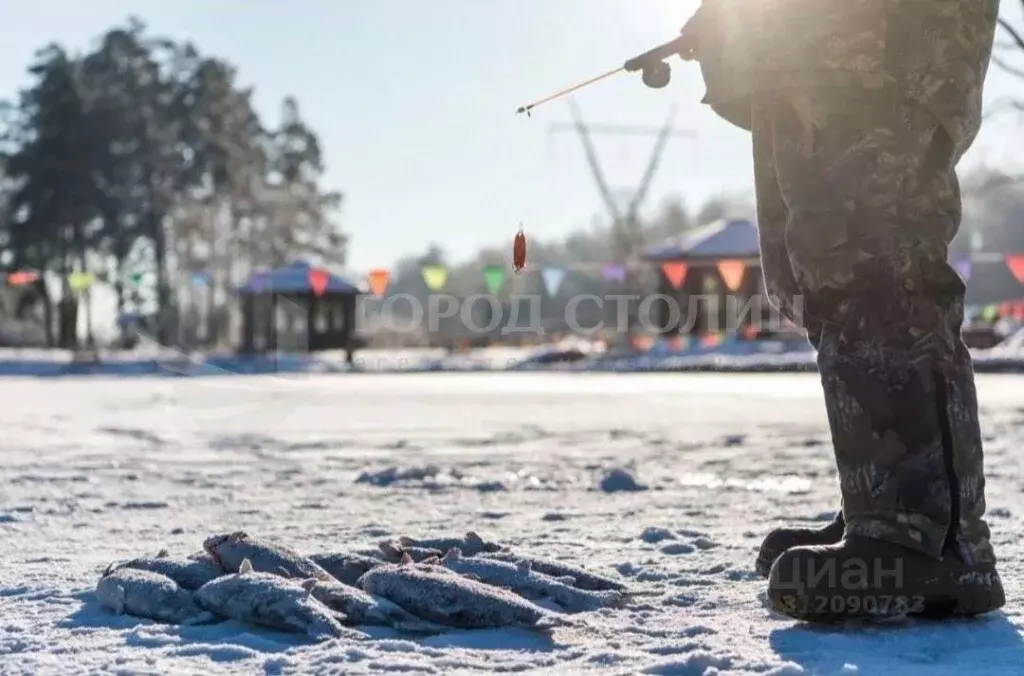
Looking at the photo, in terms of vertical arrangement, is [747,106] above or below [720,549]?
above

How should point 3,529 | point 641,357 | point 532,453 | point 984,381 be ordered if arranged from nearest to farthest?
point 3,529
point 532,453
point 984,381
point 641,357

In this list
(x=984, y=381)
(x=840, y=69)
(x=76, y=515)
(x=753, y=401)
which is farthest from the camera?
(x=984, y=381)

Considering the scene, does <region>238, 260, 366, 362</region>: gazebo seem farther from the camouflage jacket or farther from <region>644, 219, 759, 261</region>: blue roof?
the camouflage jacket

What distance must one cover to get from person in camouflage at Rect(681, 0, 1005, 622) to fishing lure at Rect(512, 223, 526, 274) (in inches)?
24.6

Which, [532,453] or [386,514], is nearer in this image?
[386,514]

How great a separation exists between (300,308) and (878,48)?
2012 inches

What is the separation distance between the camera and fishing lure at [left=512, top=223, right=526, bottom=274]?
2.75m

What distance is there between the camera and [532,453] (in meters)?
7.09

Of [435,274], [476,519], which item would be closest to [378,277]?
[435,274]

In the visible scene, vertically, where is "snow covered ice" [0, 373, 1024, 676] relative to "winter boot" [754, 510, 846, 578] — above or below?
below

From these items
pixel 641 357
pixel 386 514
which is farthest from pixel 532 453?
pixel 641 357

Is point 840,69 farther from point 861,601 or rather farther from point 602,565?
point 602,565

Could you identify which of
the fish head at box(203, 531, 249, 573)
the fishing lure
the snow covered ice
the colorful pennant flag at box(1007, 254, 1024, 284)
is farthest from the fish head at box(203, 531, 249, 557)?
the colorful pennant flag at box(1007, 254, 1024, 284)

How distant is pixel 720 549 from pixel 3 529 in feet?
6.90
